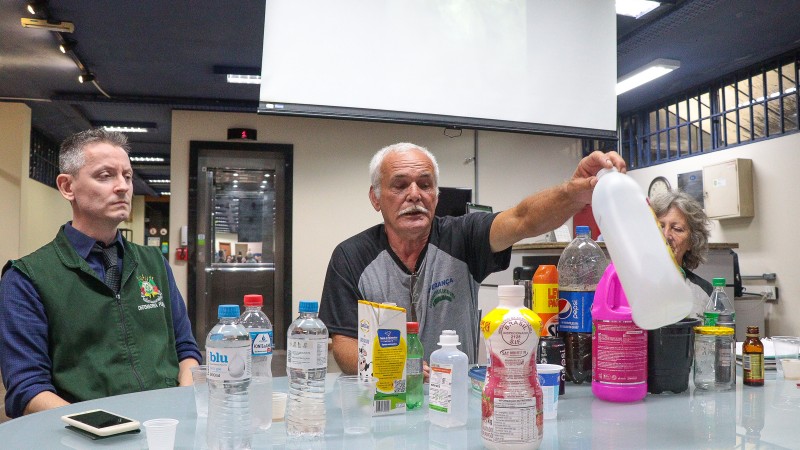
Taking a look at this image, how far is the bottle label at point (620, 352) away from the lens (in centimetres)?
119

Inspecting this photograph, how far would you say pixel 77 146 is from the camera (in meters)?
1.81

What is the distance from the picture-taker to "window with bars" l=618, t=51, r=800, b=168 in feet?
18.0

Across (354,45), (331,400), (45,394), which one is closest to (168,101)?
(354,45)

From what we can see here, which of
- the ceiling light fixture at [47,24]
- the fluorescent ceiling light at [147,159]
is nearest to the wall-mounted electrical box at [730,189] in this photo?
the ceiling light fixture at [47,24]

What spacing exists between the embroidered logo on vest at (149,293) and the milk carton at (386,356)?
94 centimetres

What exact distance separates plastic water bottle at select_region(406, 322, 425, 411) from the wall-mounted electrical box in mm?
5411

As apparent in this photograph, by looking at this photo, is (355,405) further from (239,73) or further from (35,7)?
(239,73)

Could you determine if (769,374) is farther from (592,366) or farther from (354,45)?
(354,45)

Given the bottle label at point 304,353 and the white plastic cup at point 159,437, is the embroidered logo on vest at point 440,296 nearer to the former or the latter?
the bottle label at point 304,353

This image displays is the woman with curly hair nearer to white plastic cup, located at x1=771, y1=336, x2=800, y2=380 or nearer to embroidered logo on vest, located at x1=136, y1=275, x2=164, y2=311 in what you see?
white plastic cup, located at x1=771, y1=336, x2=800, y2=380

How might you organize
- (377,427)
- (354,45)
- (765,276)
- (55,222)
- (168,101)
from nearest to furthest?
1. (377,427)
2. (354,45)
3. (765,276)
4. (168,101)
5. (55,222)

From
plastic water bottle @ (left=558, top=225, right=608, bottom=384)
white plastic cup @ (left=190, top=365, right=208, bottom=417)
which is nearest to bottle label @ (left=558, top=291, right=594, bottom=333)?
plastic water bottle @ (left=558, top=225, right=608, bottom=384)

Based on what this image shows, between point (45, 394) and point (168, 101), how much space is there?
5.54 meters

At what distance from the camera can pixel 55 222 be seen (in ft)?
30.0
